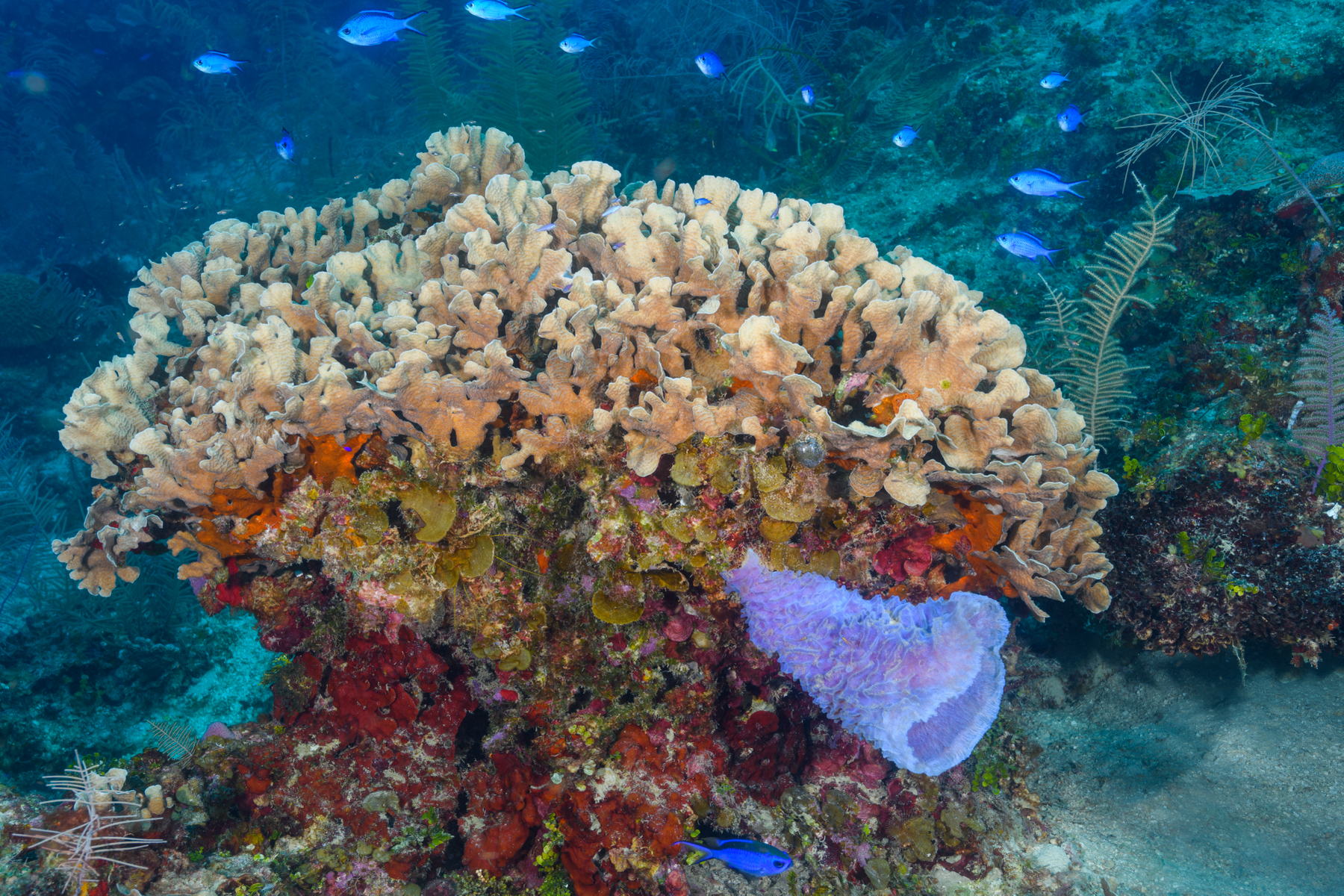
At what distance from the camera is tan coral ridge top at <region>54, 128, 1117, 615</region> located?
246cm

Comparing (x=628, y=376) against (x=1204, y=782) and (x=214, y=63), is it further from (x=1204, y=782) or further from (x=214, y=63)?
(x=214, y=63)

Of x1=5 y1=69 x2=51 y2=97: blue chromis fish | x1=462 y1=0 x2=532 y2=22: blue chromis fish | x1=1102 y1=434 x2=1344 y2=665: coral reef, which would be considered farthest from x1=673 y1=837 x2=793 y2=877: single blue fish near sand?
x1=5 y1=69 x2=51 y2=97: blue chromis fish

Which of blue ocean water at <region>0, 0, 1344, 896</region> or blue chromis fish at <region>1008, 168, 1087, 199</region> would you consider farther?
blue chromis fish at <region>1008, 168, 1087, 199</region>

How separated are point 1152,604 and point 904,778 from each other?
6.15 ft

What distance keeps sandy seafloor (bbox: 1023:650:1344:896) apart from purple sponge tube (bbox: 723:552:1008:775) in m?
1.26

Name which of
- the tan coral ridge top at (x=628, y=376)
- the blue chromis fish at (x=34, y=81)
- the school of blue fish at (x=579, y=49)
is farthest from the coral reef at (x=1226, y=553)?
the blue chromis fish at (x=34, y=81)

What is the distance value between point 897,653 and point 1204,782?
6.95 ft

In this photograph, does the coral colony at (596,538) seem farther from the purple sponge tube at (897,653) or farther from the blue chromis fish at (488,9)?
the blue chromis fish at (488,9)

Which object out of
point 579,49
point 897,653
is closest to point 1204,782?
point 897,653

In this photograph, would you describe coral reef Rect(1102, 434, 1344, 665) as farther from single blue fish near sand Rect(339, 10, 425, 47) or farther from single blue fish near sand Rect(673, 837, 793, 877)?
single blue fish near sand Rect(339, 10, 425, 47)

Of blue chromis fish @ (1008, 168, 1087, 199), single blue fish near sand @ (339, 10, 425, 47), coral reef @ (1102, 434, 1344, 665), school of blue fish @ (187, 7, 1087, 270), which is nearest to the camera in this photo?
coral reef @ (1102, 434, 1344, 665)

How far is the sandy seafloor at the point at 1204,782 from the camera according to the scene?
9.42ft

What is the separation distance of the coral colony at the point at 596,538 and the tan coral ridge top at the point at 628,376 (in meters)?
0.02

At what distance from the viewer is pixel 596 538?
264 centimetres
